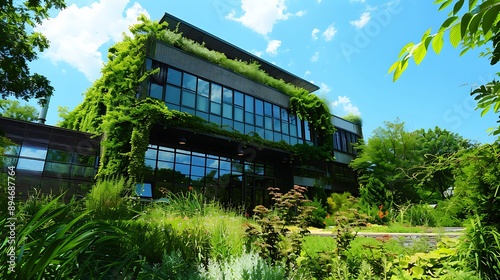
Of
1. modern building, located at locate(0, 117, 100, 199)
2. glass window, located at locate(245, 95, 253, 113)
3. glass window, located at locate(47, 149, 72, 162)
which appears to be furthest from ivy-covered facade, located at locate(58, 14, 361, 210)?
glass window, located at locate(47, 149, 72, 162)

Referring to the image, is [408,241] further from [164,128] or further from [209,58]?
[209,58]

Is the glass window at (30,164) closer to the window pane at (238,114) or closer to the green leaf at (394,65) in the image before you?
the window pane at (238,114)

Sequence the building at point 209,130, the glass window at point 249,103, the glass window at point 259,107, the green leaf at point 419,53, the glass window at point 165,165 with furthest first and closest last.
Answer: the glass window at point 259,107 → the glass window at point 249,103 → the glass window at point 165,165 → the building at point 209,130 → the green leaf at point 419,53

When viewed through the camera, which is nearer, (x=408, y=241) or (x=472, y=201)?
(x=472, y=201)

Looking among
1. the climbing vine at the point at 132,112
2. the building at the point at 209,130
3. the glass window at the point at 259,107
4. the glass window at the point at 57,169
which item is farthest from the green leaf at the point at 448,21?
the glass window at the point at 259,107

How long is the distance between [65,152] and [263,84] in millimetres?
11683

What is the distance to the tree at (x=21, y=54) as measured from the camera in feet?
27.6

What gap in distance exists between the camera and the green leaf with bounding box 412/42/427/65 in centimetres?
113

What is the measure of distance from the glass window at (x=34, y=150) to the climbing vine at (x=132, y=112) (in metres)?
2.34

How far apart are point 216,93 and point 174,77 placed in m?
2.48

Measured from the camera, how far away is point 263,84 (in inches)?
693

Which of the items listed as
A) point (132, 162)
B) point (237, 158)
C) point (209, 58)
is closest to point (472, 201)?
point (132, 162)

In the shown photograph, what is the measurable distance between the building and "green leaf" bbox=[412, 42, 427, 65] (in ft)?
30.9

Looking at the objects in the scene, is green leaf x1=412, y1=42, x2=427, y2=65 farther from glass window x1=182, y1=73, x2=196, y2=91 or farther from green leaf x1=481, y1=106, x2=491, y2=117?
glass window x1=182, y1=73, x2=196, y2=91
